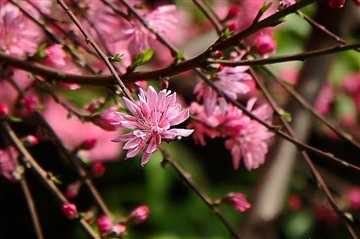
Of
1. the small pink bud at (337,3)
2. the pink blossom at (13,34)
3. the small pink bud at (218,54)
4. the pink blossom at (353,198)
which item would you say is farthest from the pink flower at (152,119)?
the pink blossom at (353,198)

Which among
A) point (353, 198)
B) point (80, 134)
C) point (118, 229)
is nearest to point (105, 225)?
point (118, 229)

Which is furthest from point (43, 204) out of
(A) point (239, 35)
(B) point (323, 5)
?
(A) point (239, 35)

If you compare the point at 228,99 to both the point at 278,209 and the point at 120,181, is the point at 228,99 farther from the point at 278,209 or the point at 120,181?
the point at 120,181

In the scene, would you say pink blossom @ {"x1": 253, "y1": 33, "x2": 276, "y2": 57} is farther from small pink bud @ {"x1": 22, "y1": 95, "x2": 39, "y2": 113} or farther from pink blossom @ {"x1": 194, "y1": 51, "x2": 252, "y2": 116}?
small pink bud @ {"x1": 22, "y1": 95, "x2": 39, "y2": 113}

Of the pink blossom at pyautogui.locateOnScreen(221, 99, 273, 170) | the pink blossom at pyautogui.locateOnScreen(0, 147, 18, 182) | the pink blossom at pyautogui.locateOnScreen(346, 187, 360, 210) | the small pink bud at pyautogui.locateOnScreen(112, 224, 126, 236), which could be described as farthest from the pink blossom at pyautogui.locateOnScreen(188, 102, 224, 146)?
→ the pink blossom at pyautogui.locateOnScreen(346, 187, 360, 210)

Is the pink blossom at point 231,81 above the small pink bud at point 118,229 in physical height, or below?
above

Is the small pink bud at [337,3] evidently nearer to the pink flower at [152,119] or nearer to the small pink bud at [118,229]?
the pink flower at [152,119]
